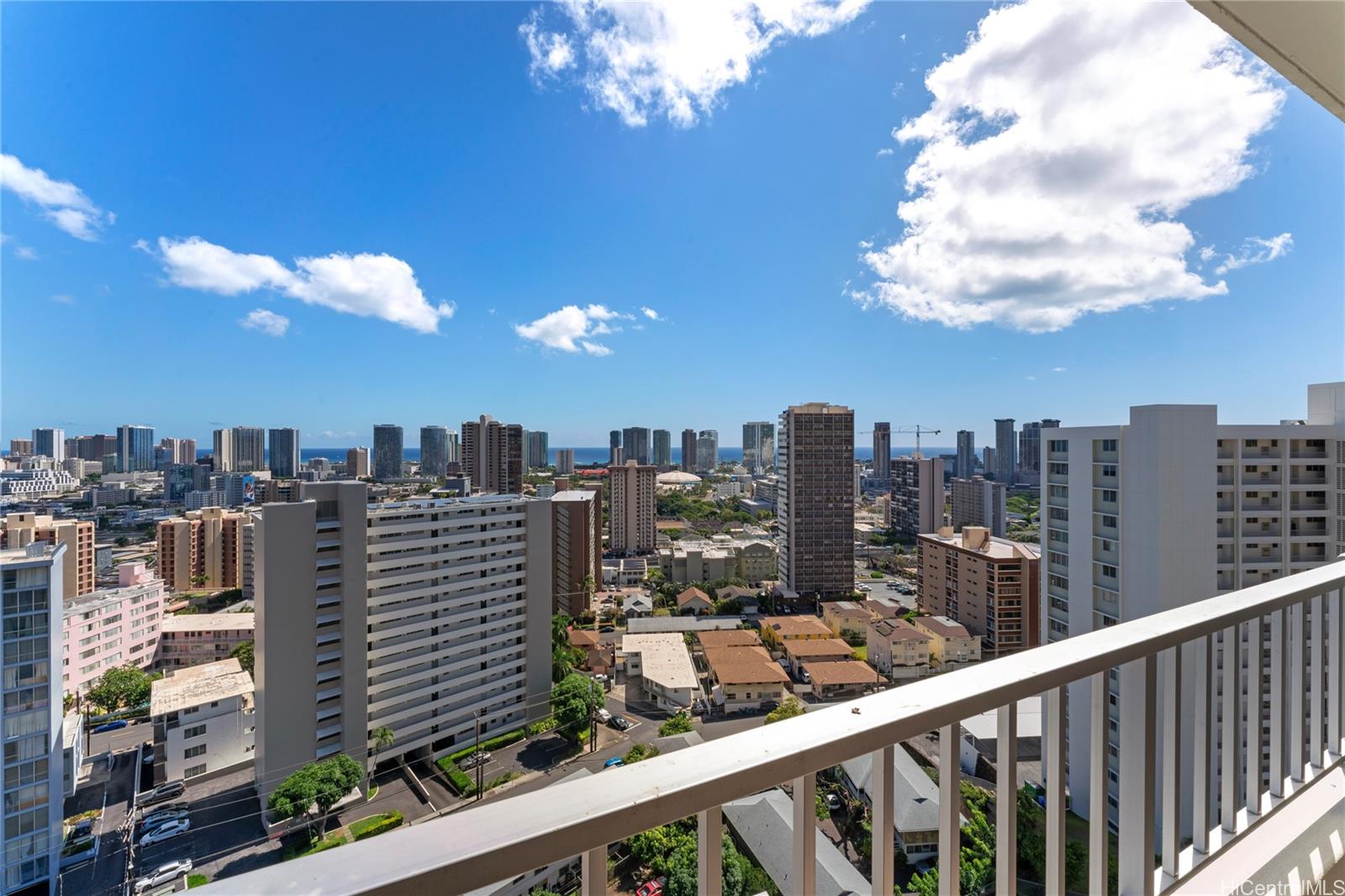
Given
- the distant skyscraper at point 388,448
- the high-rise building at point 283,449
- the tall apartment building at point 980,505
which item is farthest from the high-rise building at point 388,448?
the tall apartment building at point 980,505

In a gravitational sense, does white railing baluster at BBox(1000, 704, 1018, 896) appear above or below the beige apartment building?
above

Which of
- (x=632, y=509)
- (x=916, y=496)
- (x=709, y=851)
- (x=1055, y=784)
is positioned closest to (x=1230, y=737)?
(x=1055, y=784)

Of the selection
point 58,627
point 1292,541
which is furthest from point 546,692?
point 1292,541

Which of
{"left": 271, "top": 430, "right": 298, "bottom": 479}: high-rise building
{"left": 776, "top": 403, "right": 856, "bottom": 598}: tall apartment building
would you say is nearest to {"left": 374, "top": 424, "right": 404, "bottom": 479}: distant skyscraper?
{"left": 271, "top": 430, "right": 298, "bottom": 479}: high-rise building

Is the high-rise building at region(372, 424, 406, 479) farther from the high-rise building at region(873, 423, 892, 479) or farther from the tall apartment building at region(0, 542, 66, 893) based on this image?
the high-rise building at region(873, 423, 892, 479)

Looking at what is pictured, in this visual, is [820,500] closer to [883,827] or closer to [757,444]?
[883,827]

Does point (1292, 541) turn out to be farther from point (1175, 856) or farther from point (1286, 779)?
point (1175, 856)

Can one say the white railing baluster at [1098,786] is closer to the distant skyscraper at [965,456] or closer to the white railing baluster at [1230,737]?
the white railing baluster at [1230,737]
